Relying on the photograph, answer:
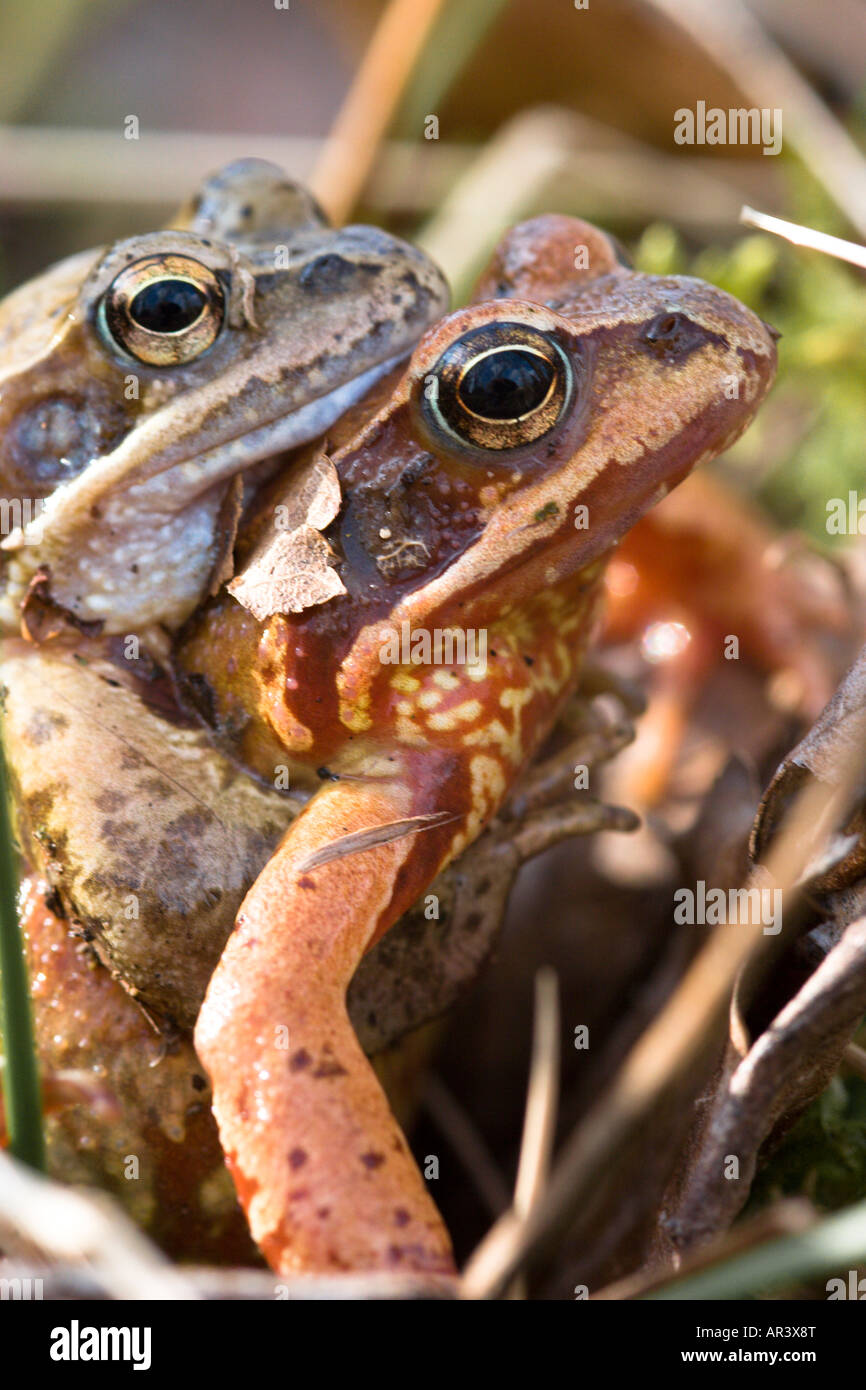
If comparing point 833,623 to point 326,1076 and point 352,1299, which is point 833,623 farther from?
point 352,1299

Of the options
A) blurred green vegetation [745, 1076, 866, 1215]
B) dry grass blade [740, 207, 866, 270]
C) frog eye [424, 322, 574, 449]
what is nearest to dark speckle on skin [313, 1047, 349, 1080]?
blurred green vegetation [745, 1076, 866, 1215]

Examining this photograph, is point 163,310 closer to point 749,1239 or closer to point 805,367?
point 749,1239

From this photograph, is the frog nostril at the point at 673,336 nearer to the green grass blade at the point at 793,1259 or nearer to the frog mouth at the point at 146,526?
the frog mouth at the point at 146,526

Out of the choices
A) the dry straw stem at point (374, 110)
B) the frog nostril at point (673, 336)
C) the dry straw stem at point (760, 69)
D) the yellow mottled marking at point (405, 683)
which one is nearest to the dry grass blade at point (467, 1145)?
the yellow mottled marking at point (405, 683)

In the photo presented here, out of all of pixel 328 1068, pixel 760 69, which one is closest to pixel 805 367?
pixel 760 69

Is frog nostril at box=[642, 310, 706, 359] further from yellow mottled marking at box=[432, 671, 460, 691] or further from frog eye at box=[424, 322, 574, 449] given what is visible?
yellow mottled marking at box=[432, 671, 460, 691]

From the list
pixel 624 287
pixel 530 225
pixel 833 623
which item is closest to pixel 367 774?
pixel 624 287
